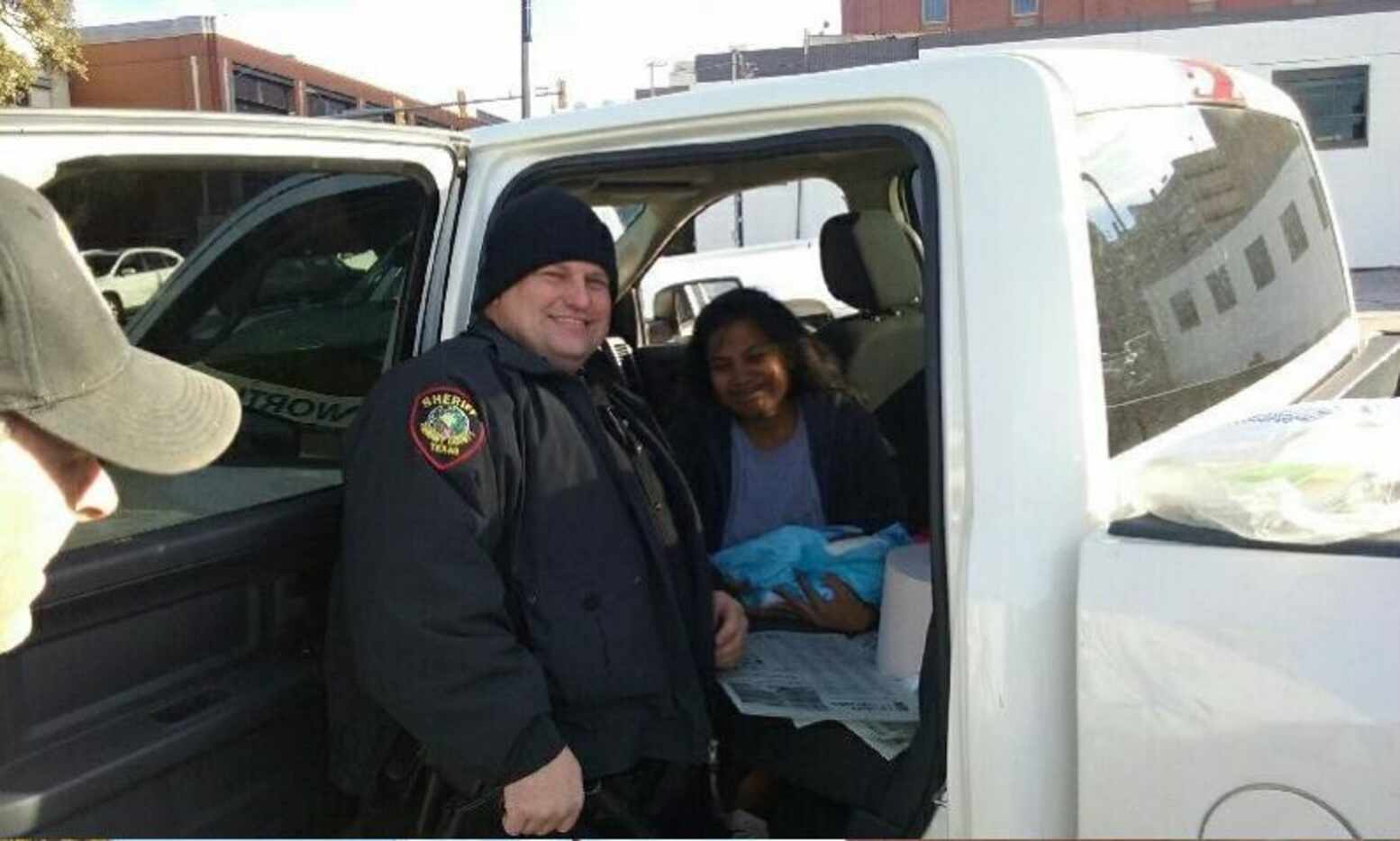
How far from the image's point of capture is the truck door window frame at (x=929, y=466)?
160 cm

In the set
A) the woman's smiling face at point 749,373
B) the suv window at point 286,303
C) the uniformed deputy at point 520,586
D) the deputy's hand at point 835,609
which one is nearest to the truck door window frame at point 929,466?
the uniformed deputy at point 520,586

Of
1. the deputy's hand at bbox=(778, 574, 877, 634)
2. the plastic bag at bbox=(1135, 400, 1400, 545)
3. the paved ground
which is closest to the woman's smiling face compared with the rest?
the deputy's hand at bbox=(778, 574, 877, 634)

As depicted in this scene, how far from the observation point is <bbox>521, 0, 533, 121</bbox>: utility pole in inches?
420

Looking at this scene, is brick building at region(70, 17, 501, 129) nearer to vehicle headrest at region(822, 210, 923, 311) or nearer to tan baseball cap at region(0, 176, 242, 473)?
vehicle headrest at region(822, 210, 923, 311)

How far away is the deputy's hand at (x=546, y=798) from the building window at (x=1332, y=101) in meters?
24.5

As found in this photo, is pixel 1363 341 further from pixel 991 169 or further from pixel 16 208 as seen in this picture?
pixel 16 208

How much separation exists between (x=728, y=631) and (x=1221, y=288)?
3.49 feet

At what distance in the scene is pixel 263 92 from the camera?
8.46 m

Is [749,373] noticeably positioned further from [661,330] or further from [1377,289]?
[1377,289]

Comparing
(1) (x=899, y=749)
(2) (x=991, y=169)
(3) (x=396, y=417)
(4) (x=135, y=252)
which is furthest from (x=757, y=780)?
(4) (x=135, y=252)

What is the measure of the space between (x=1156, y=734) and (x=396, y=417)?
1.14 metres

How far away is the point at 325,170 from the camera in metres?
2.15

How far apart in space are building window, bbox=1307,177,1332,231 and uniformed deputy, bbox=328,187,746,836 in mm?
1488

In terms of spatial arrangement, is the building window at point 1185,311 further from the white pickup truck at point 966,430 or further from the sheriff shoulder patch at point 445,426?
the sheriff shoulder patch at point 445,426
